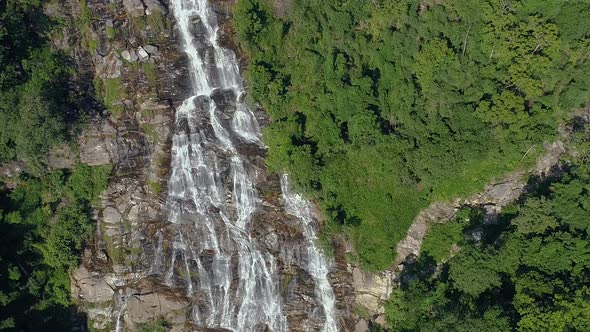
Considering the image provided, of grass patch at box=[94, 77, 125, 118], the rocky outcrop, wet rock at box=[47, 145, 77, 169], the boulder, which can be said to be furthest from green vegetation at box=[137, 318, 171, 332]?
grass patch at box=[94, 77, 125, 118]

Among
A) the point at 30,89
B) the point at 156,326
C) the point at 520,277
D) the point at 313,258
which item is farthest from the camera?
the point at 313,258

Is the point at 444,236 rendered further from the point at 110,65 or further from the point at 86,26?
the point at 86,26

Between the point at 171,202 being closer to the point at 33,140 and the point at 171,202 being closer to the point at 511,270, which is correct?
the point at 33,140

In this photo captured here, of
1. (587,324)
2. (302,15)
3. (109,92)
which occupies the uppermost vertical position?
(302,15)

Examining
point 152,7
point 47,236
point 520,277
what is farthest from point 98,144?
point 520,277

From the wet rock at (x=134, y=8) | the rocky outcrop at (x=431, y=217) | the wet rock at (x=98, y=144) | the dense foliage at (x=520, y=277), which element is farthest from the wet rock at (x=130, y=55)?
the dense foliage at (x=520, y=277)

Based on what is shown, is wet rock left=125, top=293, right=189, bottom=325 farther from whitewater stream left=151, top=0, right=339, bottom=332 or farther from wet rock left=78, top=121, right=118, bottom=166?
wet rock left=78, top=121, right=118, bottom=166

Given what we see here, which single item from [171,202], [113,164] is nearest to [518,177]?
[171,202]
